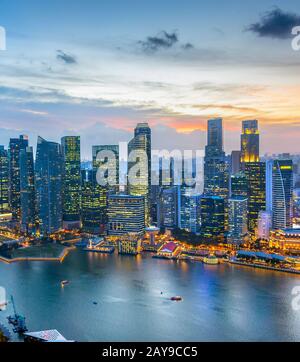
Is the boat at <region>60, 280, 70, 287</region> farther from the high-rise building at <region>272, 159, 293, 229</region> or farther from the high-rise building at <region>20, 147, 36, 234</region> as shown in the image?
the high-rise building at <region>272, 159, 293, 229</region>

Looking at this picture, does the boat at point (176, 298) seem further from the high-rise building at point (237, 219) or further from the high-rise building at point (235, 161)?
the high-rise building at point (235, 161)

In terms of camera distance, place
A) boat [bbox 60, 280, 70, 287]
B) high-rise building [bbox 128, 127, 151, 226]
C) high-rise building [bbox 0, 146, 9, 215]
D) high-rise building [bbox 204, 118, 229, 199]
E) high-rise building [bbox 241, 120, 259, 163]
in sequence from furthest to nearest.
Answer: high-rise building [bbox 0, 146, 9, 215] → high-rise building [bbox 241, 120, 259, 163] → high-rise building [bbox 128, 127, 151, 226] → high-rise building [bbox 204, 118, 229, 199] → boat [bbox 60, 280, 70, 287]

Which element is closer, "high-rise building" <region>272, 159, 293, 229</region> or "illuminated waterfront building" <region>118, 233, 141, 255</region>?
"illuminated waterfront building" <region>118, 233, 141, 255</region>

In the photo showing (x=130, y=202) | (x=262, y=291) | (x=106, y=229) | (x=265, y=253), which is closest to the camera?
(x=262, y=291)

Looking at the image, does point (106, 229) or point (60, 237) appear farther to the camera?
point (106, 229)

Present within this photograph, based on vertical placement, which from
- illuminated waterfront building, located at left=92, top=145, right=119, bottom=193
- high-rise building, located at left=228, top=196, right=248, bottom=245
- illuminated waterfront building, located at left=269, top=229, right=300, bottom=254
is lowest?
illuminated waterfront building, located at left=269, top=229, right=300, bottom=254

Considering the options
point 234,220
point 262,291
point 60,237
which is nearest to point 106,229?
point 60,237

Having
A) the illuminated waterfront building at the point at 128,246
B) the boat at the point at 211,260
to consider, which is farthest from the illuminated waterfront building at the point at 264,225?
the illuminated waterfront building at the point at 128,246

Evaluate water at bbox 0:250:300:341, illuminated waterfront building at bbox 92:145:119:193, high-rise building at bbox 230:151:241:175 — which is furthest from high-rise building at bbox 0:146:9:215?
high-rise building at bbox 230:151:241:175

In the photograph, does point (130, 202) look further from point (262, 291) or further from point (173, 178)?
point (262, 291)
